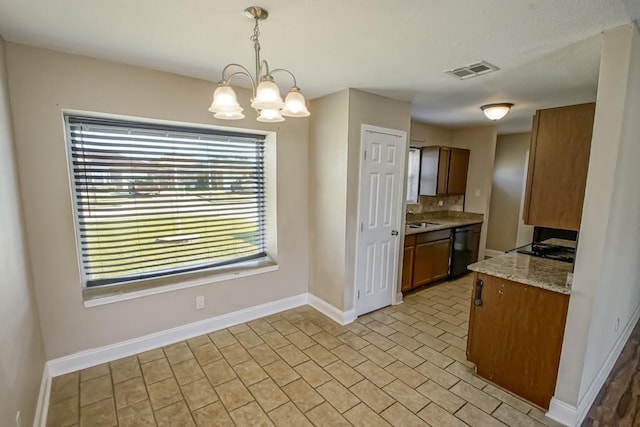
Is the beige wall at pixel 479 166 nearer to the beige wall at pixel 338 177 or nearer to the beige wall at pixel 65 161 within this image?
the beige wall at pixel 338 177

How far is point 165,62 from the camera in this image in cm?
228

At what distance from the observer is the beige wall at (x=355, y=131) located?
116 inches

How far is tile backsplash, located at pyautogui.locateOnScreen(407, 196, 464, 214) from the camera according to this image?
193 inches

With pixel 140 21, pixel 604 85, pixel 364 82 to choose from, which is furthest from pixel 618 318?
pixel 140 21

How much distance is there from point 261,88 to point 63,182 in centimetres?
183

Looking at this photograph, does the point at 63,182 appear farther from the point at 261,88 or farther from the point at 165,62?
the point at 261,88

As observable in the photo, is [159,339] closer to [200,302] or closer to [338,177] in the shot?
[200,302]

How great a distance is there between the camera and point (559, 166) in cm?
199

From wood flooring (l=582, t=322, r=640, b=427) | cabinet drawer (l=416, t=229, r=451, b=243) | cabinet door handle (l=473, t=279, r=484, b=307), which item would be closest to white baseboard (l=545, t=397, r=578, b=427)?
wood flooring (l=582, t=322, r=640, b=427)

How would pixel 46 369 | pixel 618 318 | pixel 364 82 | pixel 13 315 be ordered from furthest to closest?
pixel 364 82, pixel 618 318, pixel 46 369, pixel 13 315

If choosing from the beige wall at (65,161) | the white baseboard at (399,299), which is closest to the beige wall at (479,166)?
the white baseboard at (399,299)

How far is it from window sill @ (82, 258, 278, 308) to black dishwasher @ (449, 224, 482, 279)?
2.73m

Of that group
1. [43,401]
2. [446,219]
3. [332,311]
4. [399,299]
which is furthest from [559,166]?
[43,401]

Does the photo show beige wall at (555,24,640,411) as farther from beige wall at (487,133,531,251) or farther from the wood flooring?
beige wall at (487,133,531,251)
